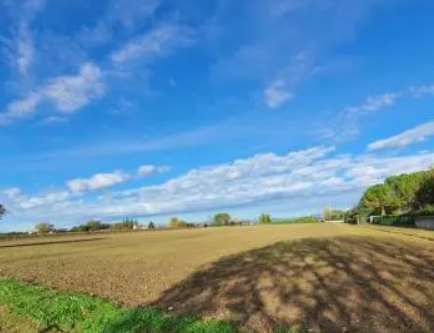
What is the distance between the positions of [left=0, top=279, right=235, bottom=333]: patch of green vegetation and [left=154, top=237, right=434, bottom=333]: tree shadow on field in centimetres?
61

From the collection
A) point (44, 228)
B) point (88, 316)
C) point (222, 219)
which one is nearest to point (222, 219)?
point (222, 219)

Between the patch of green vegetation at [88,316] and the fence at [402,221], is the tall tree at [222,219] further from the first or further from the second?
the patch of green vegetation at [88,316]

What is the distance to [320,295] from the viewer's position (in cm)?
1062

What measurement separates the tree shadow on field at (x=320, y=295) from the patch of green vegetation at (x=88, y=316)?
24.0 inches

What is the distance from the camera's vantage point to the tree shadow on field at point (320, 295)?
8.65 m

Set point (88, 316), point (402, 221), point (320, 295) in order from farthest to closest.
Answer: point (402, 221), point (88, 316), point (320, 295)

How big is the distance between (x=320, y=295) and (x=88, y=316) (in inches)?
186

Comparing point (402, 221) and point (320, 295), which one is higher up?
point (402, 221)

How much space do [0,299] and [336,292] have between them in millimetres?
9011

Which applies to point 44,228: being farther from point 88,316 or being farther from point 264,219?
point 88,316

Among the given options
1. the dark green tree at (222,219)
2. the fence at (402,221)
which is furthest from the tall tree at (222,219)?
the fence at (402,221)

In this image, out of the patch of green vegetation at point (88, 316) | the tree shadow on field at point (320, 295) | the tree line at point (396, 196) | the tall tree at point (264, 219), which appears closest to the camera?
the tree shadow on field at point (320, 295)

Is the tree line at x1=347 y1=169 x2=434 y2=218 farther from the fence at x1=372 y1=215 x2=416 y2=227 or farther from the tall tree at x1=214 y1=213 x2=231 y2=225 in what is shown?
the tall tree at x1=214 y1=213 x2=231 y2=225

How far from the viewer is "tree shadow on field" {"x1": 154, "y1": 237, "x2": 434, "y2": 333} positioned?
340 inches
